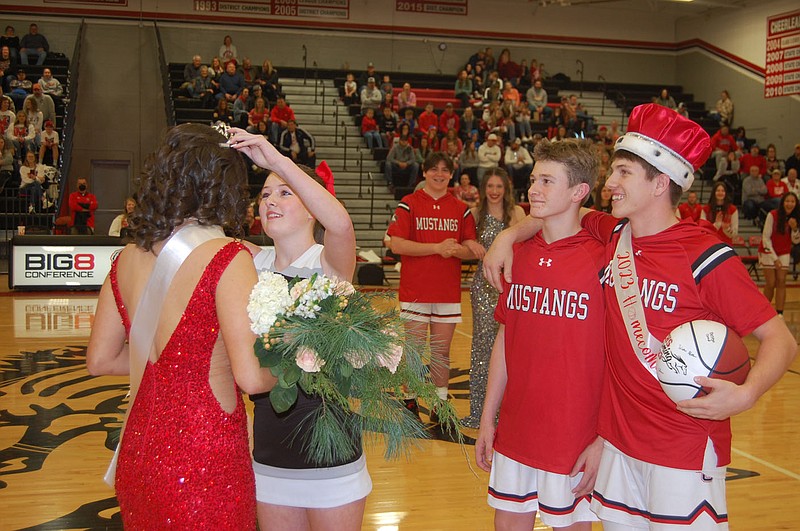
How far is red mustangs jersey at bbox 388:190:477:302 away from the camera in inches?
223

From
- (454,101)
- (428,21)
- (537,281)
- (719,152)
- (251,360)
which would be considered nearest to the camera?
(251,360)

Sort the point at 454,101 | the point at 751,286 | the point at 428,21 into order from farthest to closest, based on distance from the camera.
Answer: the point at 428,21 → the point at 454,101 → the point at 751,286

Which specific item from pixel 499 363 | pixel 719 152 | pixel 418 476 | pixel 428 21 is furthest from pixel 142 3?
pixel 499 363

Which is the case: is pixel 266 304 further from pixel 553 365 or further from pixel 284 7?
pixel 284 7

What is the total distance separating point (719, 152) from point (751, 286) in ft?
60.4

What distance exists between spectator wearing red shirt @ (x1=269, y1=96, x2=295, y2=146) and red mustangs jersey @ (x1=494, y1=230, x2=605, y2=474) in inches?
546

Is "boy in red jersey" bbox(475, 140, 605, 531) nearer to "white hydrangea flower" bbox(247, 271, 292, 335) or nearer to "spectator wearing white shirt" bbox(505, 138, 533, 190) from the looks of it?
"white hydrangea flower" bbox(247, 271, 292, 335)

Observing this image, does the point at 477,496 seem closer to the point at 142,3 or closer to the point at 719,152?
the point at 719,152

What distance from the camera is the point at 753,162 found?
60.2 ft

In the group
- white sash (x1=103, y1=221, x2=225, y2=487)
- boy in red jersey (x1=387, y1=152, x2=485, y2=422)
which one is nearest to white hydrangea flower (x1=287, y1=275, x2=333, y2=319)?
white sash (x1=103, y1=221, x2=225, y2=487)

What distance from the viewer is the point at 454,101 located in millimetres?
20438

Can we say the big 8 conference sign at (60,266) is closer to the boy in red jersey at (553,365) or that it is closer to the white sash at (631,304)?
the boy in red jersey at (553,365)

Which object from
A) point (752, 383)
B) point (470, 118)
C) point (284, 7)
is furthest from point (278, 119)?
point (752, 383)

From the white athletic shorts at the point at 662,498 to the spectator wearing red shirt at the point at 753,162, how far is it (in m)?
17.4
